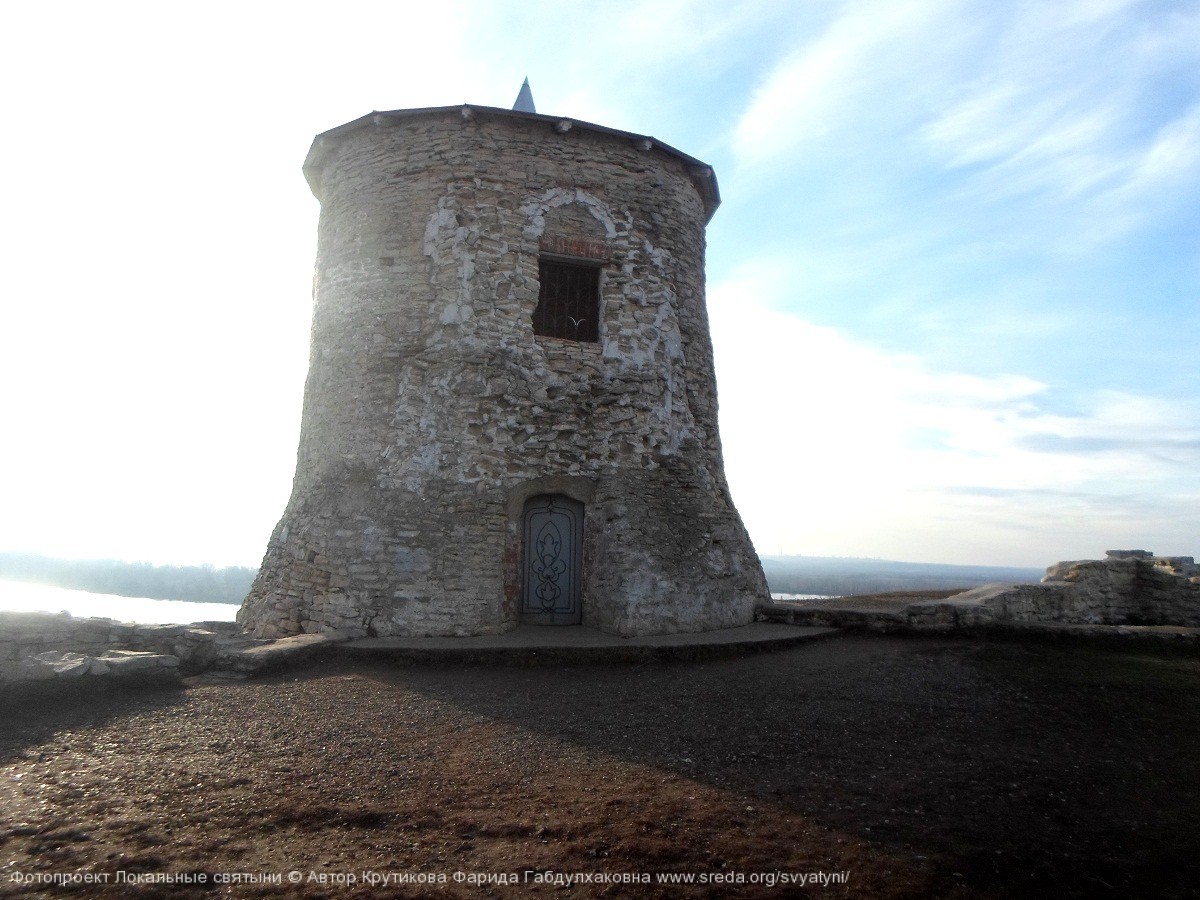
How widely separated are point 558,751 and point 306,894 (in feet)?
7.06

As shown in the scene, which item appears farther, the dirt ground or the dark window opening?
the dark window opening

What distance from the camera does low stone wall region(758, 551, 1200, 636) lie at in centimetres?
909

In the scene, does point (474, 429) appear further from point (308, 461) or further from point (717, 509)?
point (717, 509)

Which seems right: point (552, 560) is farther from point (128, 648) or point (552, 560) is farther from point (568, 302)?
point (128, 648)

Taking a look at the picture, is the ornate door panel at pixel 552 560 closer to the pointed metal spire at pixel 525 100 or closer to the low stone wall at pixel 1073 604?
the low stone wall at pixel 1073 604

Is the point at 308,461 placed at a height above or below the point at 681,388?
below

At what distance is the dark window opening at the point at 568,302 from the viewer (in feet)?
32.3

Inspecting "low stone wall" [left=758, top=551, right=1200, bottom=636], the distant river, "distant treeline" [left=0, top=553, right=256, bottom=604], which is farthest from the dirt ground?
"distant treeline" [left=0, top=553, right=256, bottom=604]

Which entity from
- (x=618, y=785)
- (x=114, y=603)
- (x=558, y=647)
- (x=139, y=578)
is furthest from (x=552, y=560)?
(x=139, y=578)

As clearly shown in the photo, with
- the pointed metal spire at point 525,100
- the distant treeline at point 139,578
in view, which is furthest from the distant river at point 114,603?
the pointed metal spire at point 525,100

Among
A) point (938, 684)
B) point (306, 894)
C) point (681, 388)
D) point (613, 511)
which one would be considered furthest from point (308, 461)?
point (938, 684)

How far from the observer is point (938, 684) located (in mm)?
6871

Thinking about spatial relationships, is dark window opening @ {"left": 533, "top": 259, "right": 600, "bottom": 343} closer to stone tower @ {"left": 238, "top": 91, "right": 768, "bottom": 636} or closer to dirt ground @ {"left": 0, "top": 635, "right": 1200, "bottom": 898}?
stone tower @ {"left": 238, "top": 91, "right": 768, "bottom": 636}

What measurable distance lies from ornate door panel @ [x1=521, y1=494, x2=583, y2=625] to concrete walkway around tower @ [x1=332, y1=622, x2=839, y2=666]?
1.91ft
